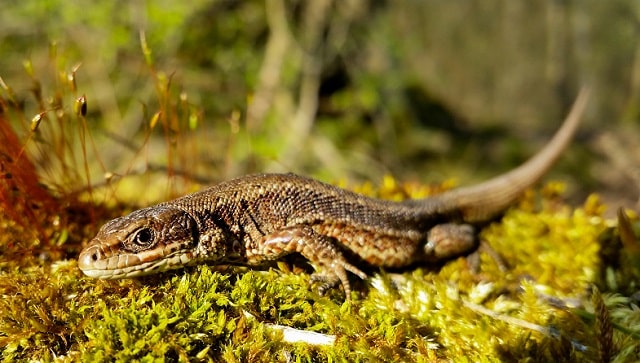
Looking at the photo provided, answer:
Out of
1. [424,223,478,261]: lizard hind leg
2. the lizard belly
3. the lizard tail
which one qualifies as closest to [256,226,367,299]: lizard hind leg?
the lizard belly

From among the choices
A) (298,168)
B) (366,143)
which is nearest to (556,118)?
(366,143)

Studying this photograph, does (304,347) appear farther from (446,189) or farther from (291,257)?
(446,189)

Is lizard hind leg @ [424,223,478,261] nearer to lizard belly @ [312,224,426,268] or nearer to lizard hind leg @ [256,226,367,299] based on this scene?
lizard belly @ [312,224,426,268]

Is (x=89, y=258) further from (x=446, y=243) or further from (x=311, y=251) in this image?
(x=446, y=243)

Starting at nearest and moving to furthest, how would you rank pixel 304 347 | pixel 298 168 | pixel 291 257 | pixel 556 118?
pixel 304 347 → pixel 291 257 → pixel 298 168 → pixel 556 118

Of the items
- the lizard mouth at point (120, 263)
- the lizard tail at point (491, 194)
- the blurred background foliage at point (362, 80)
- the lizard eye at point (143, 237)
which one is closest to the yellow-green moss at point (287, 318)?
the lizard mouth at point (120, 263)

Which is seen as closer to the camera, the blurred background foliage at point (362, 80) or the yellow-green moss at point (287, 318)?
the yellow-green moss at point (287, 318)

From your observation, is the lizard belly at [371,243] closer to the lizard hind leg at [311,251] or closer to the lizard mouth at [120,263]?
the lizard hind leg at [311,251]
